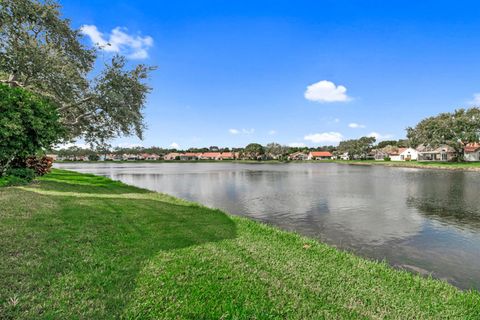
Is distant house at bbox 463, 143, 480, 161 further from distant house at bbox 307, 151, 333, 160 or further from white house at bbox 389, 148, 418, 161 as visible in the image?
distant house at bbox 307, 151, 333, 160

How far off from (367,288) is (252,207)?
41.5 feet

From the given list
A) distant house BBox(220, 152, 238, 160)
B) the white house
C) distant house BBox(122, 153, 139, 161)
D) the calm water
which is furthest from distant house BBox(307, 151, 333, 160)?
the calm water

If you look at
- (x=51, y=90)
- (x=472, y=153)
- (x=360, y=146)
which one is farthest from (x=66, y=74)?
(x=360, y=146)

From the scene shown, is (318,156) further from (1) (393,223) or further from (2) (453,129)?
(1) (393,223)

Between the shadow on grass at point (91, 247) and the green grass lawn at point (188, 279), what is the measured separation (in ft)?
0.08

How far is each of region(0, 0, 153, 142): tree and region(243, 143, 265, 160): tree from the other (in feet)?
373

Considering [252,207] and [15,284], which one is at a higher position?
[15,284]

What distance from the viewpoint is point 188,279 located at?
5.14m

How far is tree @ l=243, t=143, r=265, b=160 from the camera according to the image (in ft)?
443

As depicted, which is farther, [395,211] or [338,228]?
[395,211]

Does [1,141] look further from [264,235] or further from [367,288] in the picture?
[367,288]

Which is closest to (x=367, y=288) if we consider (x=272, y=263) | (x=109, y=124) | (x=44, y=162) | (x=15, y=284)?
(x=272, y=263)

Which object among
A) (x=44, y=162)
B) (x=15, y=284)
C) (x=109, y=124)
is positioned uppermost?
(x=109, y=124)

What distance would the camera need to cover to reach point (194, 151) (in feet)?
642
